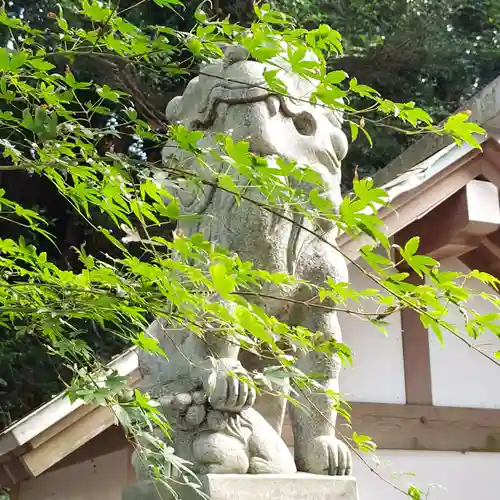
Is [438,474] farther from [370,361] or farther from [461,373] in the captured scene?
[370,361]

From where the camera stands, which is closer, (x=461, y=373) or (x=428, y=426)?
(x=428, y=426)

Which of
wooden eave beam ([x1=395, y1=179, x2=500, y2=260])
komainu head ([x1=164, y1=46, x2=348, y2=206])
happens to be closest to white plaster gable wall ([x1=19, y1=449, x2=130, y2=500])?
wooden eave beam ([x1=395, y1=179, x2=500, y2=260])

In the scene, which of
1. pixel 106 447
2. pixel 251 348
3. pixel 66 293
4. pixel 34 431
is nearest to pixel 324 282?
pixel 251 348

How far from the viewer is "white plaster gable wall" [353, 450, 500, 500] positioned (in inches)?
146

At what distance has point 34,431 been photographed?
2715mm

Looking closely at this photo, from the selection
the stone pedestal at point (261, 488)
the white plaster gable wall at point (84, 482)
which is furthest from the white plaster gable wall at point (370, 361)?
the stone pedestal at point (261, 488)

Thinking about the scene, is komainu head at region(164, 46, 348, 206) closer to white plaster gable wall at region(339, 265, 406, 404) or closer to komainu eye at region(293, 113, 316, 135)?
komainu eye at region(293, 113, 316, 135)

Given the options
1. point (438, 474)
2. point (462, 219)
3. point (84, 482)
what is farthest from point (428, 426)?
point (84, 482)

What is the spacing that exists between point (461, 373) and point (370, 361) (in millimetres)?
594

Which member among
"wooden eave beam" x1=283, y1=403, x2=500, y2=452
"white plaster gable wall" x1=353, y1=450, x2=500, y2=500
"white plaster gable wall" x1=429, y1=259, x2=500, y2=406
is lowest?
"white plaster gable wall" x1=353, y1=450, x2=500, y2=500

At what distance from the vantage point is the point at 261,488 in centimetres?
176

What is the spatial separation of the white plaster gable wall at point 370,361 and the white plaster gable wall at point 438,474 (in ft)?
0.98

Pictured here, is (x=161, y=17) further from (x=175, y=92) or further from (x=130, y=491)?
(x=130, y=491)

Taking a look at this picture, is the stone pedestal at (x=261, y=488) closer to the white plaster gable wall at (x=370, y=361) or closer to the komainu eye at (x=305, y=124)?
the komainu eye at (x=305, y=124)
